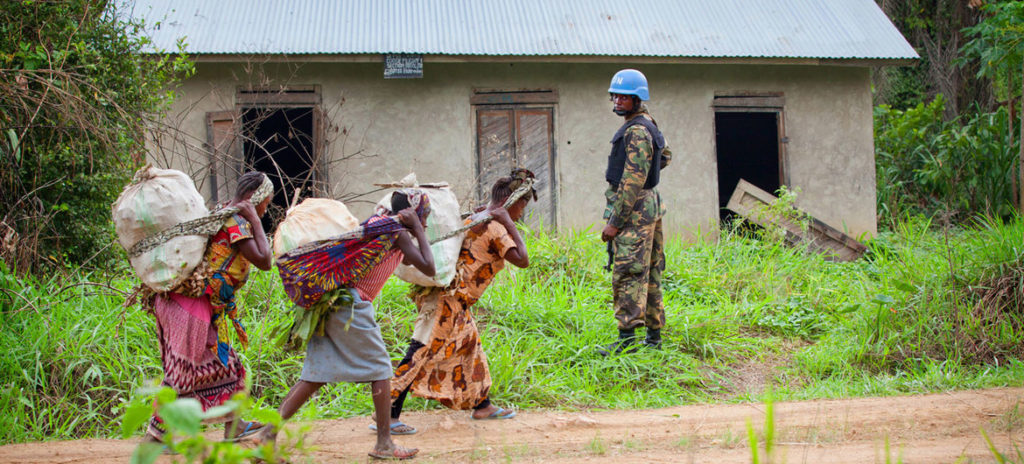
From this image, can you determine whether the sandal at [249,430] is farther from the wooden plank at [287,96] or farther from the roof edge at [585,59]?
the wooden plank at [287,96]

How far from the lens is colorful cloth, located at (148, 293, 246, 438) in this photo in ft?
12.0

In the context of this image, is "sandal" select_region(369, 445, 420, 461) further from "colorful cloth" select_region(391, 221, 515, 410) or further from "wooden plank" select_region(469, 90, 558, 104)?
"wooden plank" select_region(469, 90, 558, 104)

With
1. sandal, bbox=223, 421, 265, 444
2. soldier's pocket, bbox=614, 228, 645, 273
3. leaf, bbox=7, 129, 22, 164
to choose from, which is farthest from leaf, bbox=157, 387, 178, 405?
soldier's pocket, bbox=614, 228, 645, 273

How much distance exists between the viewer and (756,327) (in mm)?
6797

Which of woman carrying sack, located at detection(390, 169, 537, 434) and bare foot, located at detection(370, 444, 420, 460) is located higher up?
woman carrying sack, located at detection(390, 169, 537, 434)

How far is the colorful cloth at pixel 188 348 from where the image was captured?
12.0 feet

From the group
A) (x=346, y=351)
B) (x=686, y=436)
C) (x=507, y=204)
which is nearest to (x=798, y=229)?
(x=686, y=436)

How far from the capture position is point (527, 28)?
9.56m

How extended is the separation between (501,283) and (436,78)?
3.59 meters

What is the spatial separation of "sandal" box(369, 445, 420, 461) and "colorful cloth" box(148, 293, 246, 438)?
700 millimetres

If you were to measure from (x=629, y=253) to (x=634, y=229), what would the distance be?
171 millimetres

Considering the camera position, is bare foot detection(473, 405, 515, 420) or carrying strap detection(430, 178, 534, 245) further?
bare foot detection(473, 405, 515, 420)

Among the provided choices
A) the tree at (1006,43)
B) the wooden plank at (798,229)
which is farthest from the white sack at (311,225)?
the tree at (1006,43)

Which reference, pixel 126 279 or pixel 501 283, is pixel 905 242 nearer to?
pixel 501 283
